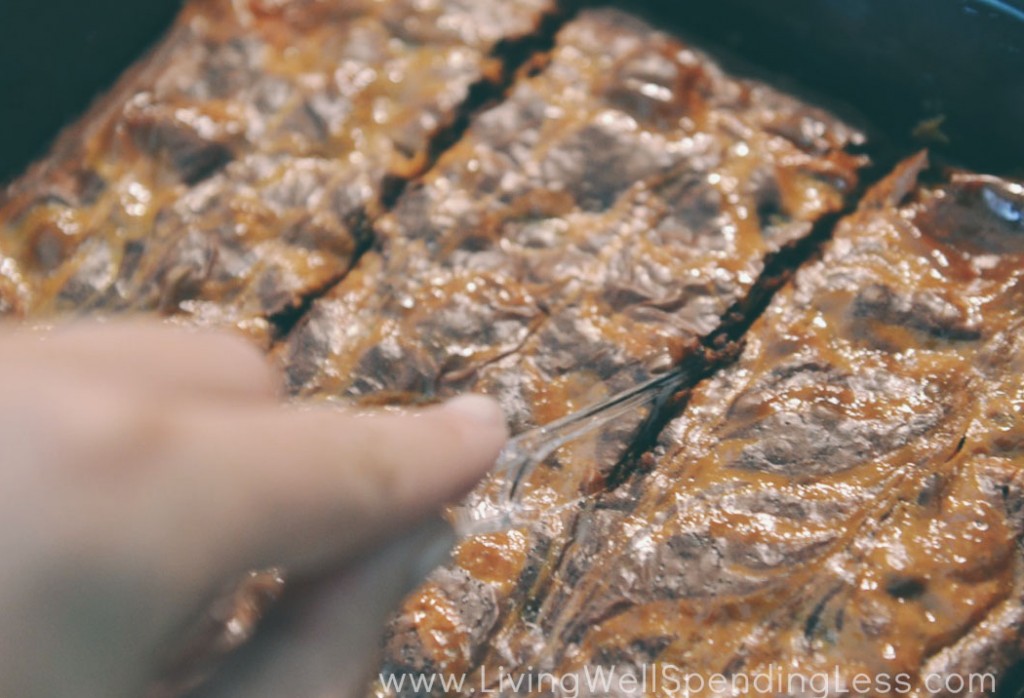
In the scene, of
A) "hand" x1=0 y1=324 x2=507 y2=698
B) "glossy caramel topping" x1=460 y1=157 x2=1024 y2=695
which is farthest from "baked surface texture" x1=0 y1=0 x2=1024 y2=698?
"hand" x1=0 y1=324 x2=507 y2=698

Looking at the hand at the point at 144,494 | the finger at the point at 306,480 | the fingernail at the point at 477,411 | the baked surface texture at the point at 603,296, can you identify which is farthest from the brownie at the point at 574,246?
the hand at the point at 144,494

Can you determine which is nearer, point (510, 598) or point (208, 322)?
point (510, 598)

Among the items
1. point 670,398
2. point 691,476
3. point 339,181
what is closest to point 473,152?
point 339,181

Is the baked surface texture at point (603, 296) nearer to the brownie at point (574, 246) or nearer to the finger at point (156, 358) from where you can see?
the brownie at point (574, 246)

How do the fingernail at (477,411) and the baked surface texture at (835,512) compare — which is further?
the baked surface texture at (835,512)

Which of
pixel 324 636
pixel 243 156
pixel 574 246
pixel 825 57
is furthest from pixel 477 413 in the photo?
Result: pixel 825 57

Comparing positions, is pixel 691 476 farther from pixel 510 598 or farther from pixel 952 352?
pixel 952 352

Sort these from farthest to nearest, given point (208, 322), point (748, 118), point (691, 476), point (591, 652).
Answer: point (748, 118)
point (208, 322)
point (691, 476)
point (591, 652)

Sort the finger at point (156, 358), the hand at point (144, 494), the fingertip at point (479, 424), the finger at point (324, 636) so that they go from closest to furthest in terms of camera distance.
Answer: the hand at point (144, 494) → the finger at point (156, 358) → the finger at point (324, 636) → the fingertip at point (479, 424)
